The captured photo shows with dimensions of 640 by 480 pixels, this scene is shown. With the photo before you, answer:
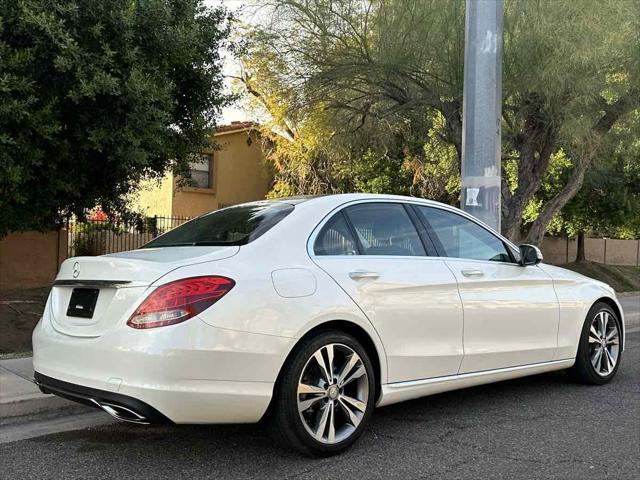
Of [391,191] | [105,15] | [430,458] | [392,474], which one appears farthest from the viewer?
[391,191]

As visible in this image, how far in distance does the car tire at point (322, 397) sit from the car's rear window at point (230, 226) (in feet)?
2.60

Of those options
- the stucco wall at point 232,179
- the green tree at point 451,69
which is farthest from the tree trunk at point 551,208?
the stucco wall at point 232,179

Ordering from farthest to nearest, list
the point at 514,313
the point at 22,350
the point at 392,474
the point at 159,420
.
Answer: the point at 22,350
the point at 514,313
the point at 392,474
the point at 159,420

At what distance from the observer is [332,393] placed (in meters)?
3.90

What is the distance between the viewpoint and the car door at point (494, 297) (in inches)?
185

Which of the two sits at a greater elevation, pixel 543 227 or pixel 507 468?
pixel 543 227

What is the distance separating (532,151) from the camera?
11898 mm

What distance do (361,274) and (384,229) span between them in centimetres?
57

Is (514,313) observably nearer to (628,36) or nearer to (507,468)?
(507,468)

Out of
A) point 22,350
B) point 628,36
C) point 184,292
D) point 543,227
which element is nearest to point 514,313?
point 184,292

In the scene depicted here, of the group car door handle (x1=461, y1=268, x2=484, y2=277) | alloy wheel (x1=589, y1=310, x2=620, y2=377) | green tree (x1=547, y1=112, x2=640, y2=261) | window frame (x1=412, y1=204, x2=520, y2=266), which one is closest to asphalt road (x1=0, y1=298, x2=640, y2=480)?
alloy wheel (x1=589, y1=310, x2=620, y2=377)

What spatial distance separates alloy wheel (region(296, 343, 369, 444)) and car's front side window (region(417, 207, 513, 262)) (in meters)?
1.29

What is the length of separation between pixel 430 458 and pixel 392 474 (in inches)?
15.0

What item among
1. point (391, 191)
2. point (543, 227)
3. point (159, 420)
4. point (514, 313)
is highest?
point (391, 191)
